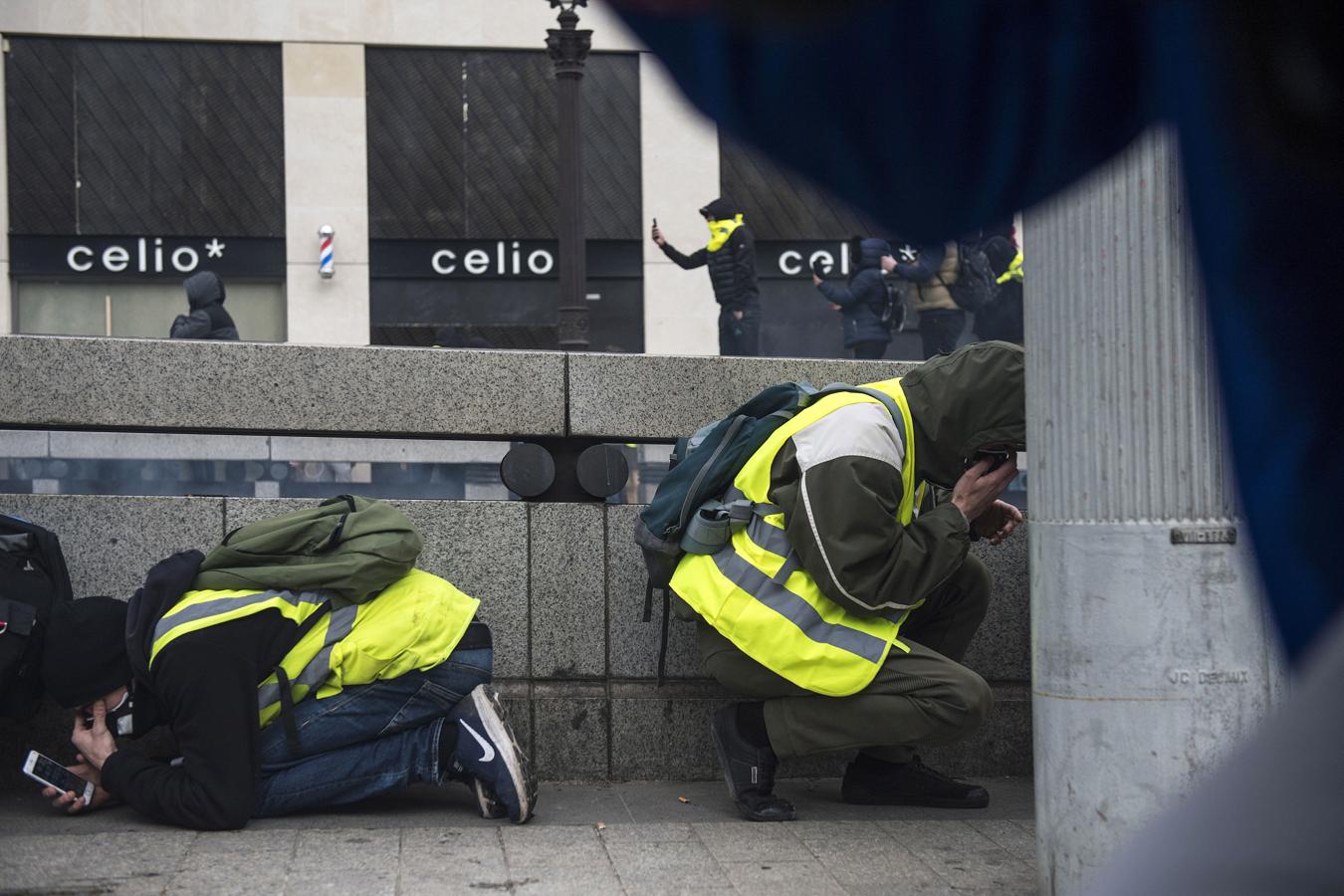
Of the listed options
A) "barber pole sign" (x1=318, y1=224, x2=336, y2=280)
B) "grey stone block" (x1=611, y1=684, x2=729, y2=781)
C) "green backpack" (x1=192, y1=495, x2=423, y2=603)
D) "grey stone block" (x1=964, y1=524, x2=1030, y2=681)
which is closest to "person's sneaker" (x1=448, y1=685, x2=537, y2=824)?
"green backpack" (x1=192, y1=495, x2=423, y2=603)

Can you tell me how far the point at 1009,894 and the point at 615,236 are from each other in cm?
1596

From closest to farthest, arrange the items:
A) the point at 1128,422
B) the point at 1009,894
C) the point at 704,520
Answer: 1. the point at 1128,422
2. the point at 1009,894
3. the point at 704,520

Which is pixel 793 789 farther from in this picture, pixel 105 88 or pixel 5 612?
pixel 105 88

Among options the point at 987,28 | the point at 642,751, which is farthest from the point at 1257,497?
the point at 642,751

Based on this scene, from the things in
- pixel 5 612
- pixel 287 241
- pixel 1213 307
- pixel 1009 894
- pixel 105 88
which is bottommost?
pixel 1009 894

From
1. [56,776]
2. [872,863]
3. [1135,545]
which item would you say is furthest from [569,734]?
[1135,545]

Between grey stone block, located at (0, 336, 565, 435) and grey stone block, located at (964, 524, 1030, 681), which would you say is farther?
A: grey stone block, located at (964, 524, 1030, 681)

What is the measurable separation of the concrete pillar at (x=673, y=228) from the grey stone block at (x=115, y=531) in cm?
1424

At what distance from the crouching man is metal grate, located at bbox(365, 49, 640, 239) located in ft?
49.4

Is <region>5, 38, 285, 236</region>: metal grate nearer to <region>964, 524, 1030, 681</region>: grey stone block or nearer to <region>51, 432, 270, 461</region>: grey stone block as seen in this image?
<region>51, 432, 270, 461</region>: grey stone block

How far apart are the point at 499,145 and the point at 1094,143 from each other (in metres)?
18.7

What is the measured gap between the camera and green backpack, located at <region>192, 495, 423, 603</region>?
454 centimetres

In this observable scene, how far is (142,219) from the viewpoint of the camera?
19031 mm

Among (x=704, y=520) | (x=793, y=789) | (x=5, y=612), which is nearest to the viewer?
(x=5, y=612)
